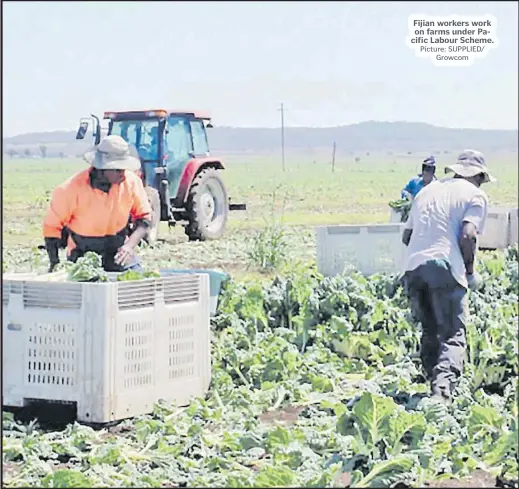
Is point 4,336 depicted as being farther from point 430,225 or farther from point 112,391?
point 430,225

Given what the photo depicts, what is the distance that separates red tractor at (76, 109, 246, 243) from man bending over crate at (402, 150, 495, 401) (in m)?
4.06

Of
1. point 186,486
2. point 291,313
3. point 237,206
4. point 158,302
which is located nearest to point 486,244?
point 237,206

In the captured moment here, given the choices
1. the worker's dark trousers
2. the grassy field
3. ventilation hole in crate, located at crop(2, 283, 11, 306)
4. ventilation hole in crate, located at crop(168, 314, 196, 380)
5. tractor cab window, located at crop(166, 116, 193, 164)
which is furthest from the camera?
tractor cab window, located at crop(166, 116, 193, 164)

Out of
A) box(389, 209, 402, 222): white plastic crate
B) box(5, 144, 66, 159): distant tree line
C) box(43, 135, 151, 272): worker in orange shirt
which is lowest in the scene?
box(389, 209, 402, 222): white plastic crate

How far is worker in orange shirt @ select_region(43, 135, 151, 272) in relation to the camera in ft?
16.8

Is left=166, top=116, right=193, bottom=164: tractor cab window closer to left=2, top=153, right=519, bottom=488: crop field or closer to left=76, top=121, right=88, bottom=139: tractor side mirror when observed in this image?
left=2, top=153, right=519, bottom=488: crop field

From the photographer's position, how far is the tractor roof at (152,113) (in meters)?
8.85

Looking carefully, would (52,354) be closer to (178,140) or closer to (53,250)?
(53,250)

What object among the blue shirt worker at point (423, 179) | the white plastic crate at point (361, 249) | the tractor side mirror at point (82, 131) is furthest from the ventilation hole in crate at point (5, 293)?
the white plastic crate at point (361, 249)

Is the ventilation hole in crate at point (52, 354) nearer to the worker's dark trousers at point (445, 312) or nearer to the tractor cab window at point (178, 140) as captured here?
the worker's dark trousers at point (445, 312)

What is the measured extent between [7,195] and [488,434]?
4.86m

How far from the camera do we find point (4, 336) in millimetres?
4492

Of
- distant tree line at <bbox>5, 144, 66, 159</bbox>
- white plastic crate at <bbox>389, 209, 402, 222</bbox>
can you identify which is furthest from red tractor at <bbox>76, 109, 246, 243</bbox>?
white plastic crate at <bbox>389, 209, 402, 222</bbox>

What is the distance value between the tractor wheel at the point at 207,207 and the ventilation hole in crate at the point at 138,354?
5.51 m
